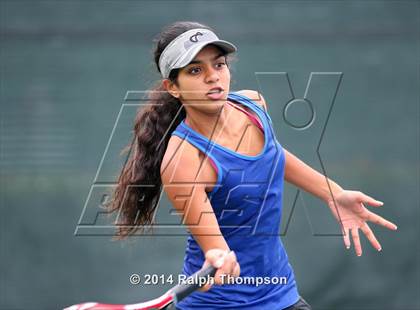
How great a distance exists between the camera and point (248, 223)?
2225 millimetres

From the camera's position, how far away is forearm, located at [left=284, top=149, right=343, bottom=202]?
7.91 ft

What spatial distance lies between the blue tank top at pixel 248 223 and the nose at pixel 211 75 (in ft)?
0.44

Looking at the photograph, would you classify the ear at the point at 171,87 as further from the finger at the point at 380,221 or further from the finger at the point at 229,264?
the finger at the point at 380,221

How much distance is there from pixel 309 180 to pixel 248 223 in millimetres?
286

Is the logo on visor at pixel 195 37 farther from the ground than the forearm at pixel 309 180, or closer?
farther from the ground

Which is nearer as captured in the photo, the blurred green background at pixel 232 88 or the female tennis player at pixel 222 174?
the female tennis player at pixel 222 174

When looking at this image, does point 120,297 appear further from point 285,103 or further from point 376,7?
point 376,7

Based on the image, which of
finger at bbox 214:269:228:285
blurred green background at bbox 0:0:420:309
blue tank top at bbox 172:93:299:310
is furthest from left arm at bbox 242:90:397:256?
blurred green background at bbox 0:0:420:309

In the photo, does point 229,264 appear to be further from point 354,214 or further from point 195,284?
point 354,214

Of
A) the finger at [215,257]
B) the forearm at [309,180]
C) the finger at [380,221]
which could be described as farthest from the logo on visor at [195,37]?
the finger at [380,221]

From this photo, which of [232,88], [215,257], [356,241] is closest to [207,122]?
[215,257]

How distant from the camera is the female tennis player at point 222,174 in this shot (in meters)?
2.13

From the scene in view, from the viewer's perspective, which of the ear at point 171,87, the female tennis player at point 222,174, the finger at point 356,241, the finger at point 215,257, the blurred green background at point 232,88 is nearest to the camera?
the finger at point 215,257

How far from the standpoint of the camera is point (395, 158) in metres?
3.28
